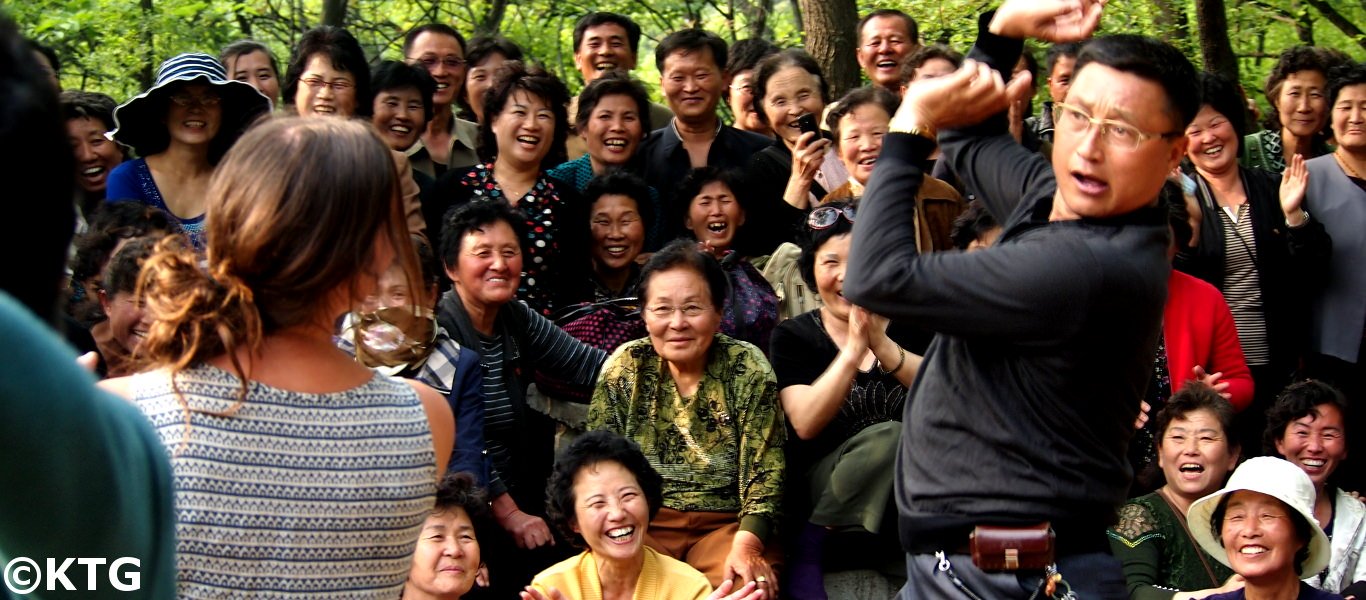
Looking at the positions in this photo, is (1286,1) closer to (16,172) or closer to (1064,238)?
(1064,238)

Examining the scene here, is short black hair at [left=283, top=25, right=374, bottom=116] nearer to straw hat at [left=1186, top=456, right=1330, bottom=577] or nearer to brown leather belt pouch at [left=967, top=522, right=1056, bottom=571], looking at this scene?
straw hat at [left=1186, top=456, right=1330, bottom=577]

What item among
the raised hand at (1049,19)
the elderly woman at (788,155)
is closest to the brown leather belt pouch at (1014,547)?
the raised hand at (1049,19)

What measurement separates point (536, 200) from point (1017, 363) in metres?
3.62

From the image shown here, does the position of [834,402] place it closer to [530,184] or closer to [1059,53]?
[530,184]

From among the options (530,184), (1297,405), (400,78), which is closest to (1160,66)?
(1297,405)

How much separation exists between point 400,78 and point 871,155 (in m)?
2.12

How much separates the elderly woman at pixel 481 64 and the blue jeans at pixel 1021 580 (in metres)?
4.96

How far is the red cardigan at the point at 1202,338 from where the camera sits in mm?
6137

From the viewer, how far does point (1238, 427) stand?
639 cm

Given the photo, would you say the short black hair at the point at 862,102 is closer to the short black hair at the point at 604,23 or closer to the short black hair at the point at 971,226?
the short black hair at the point at 971,226

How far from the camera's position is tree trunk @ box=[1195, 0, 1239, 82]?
867 cm

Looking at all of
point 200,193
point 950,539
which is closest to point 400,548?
point 950,539

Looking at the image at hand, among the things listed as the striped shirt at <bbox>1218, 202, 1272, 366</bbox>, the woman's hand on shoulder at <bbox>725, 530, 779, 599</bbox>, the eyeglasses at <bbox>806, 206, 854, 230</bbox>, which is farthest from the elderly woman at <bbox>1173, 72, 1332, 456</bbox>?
the woman's hand on shoulder at <bbox>725, 530, 779, 599</bbox>

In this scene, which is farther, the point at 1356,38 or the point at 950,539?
the point at 1356,38
